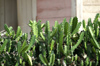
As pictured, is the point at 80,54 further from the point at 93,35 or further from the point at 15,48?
the point at 15,48

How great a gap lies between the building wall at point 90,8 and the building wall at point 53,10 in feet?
1.20

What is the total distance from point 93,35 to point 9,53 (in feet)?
1.27

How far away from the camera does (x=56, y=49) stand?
978mm

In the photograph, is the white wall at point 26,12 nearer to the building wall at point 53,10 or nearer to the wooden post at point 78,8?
the building wall at point 53,10

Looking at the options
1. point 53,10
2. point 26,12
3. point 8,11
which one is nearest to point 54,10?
point 53,10

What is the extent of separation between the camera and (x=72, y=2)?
4.79 metres

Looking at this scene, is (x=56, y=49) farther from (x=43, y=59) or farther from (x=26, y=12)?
(x=26, y=12)

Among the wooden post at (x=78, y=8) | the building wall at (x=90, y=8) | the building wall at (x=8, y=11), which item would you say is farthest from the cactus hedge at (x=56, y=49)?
the building wall at (x=8, y=11)

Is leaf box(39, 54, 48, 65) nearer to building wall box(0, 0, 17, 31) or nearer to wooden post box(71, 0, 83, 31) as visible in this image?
wooden post box(71, 0, 83, 31)

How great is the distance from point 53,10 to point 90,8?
2.78ft

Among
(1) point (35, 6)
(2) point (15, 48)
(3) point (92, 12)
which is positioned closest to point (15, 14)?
(1) point (35, 6)

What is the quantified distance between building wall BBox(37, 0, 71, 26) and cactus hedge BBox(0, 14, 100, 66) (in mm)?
3860

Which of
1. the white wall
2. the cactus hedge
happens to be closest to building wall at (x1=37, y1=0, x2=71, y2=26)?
the white wall

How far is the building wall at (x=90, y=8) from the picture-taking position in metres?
4.88
